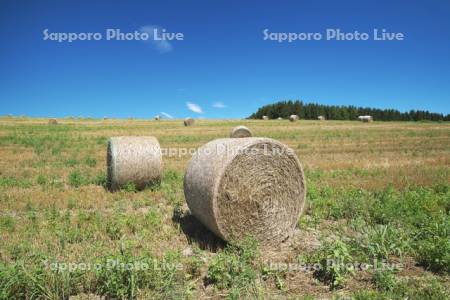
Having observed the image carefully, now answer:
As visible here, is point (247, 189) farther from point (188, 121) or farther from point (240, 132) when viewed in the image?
point (188, 121)

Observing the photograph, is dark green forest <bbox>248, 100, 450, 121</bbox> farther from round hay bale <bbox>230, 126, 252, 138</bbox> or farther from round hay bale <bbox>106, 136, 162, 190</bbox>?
round hay bale <bbox>106, 136, 162, 190</bbox>

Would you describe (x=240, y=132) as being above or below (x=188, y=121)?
below

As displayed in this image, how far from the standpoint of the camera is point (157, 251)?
18.9 feet

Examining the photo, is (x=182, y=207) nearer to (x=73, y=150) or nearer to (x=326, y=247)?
(x=326, y=247)

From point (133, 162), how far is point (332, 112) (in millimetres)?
95882

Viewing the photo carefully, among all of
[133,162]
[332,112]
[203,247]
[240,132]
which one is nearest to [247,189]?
[203,247]

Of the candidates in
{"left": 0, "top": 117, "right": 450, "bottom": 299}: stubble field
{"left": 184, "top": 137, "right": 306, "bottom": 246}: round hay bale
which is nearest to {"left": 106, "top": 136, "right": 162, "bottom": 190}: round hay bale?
{"left": 0, "top": 117, "right": 450, "bottom": 299}: stubble field

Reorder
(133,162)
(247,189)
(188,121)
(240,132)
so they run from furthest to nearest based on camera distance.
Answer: (188,121) < (240,132) < (133,162) < (247,189)

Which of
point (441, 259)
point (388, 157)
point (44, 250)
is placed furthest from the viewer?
point (388, 157)

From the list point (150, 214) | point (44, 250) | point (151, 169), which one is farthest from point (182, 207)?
point (44, 250)

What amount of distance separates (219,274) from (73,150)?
53.6ft

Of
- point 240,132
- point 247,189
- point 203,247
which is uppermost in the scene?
point 240,132

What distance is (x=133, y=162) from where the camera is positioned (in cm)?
991

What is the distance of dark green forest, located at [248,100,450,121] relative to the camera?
96.6 m
